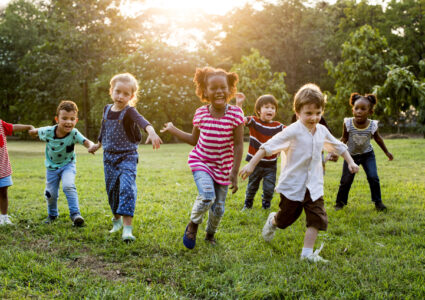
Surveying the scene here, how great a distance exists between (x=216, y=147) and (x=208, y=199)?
0.54 metres

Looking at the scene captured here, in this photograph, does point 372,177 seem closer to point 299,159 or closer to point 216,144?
point 299,159

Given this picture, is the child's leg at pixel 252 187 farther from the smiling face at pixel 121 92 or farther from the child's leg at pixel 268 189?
the smiling face at pixel 121 92

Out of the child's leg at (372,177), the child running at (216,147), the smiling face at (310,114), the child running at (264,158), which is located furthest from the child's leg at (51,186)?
the child's leg at (372,177)

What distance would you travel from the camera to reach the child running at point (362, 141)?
18.6 feet

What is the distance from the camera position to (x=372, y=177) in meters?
5.71

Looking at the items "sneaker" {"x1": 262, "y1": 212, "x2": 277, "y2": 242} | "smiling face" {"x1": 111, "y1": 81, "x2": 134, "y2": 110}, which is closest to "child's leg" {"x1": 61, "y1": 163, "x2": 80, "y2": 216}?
"smiling face" {"x1": 111, "y1": 81, "x2": 134, "y2": 110}

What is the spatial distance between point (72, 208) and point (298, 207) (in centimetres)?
285

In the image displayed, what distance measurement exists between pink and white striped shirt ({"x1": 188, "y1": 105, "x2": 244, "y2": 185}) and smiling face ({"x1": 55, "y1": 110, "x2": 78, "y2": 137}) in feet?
6.27

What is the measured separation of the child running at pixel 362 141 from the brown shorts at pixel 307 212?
2237 millimetres

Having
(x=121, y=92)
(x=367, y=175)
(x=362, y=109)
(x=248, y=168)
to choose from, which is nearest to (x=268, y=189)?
(x=367, y=175)

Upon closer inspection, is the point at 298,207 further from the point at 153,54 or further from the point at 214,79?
the point at 153,54

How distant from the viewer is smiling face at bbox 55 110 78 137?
16.2 ft

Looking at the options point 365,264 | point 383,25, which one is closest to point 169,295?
point 365,264

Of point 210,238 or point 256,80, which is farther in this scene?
point 256,80
